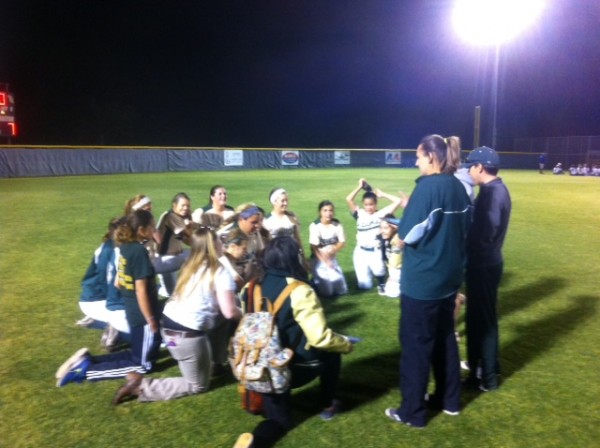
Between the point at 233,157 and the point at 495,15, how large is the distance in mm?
22369

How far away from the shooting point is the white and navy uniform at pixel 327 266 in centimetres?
719

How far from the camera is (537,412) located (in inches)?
160

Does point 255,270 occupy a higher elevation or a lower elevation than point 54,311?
higher

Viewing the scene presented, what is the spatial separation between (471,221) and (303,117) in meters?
65.5

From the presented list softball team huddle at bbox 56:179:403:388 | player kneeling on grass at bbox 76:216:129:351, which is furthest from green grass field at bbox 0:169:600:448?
player kneeling on grass at bbox 76:216:129:351

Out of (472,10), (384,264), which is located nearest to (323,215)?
(384,264)

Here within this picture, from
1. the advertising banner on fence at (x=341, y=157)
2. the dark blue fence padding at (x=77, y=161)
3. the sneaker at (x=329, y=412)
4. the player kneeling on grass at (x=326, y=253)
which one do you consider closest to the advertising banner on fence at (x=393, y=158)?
the advertising banner on fence at (x=341, y=157)

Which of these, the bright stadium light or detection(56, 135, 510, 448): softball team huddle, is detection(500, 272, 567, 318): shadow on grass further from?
the bright stadium light

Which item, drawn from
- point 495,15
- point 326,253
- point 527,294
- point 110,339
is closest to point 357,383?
point 110,339

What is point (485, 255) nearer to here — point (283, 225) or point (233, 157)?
point (283, 225)

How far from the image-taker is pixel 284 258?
3555 millimetres

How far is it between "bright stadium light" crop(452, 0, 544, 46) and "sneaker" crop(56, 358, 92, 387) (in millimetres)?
28496

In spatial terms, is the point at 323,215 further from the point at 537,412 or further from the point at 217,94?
the point at 217,94

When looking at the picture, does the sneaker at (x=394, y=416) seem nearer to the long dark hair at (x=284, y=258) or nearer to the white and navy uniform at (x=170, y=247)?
the long dark hair at (x=284, y=258)
